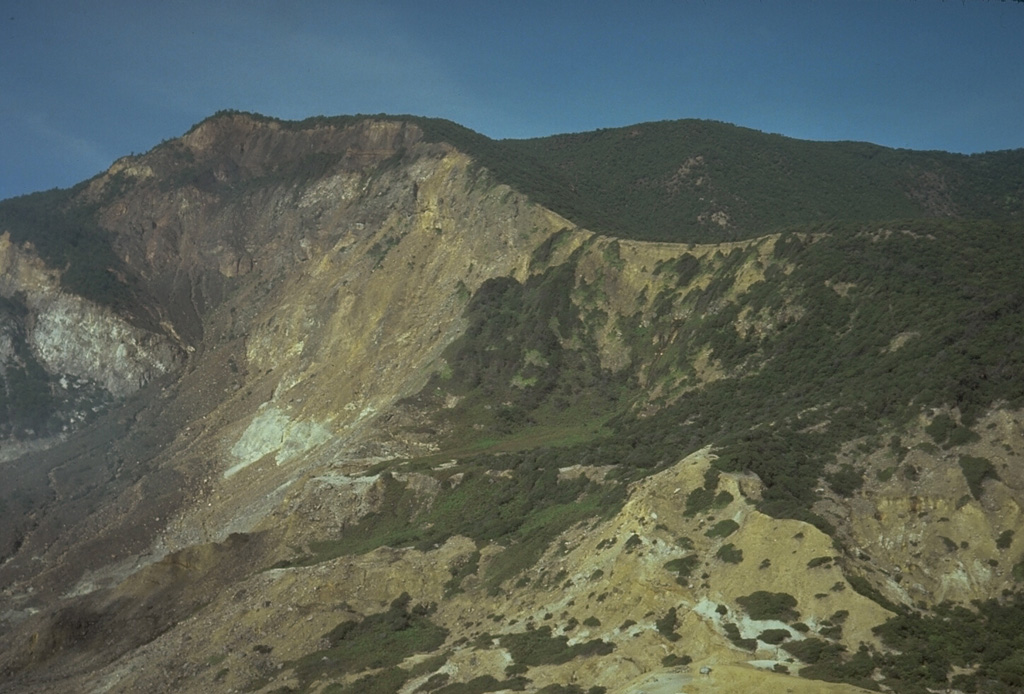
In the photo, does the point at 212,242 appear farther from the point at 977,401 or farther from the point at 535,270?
the point at 977,401

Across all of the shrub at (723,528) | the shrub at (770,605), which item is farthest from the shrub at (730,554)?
the shrub at (770,605)

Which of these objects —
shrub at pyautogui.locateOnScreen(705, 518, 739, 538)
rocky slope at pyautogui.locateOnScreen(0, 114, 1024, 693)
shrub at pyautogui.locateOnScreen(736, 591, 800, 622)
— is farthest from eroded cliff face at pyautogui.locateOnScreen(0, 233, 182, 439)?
shrub at pyautogui.locateOnScreen(736, 591, 800, 622)

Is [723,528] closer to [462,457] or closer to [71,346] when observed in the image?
[462,457]

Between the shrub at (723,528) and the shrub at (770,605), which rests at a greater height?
the shrub at (723,528)

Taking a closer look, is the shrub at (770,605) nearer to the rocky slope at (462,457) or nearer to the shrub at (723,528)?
the rocky slope at (462,457)

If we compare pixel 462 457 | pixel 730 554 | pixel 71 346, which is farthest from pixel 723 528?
pixel 71 346

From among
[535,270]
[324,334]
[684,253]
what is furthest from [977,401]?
[324,334]

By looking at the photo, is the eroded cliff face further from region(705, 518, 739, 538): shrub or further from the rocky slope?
region(705, 518, 739, 538): shrub

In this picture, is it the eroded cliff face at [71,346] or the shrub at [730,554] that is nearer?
the shrub at [730,554]
